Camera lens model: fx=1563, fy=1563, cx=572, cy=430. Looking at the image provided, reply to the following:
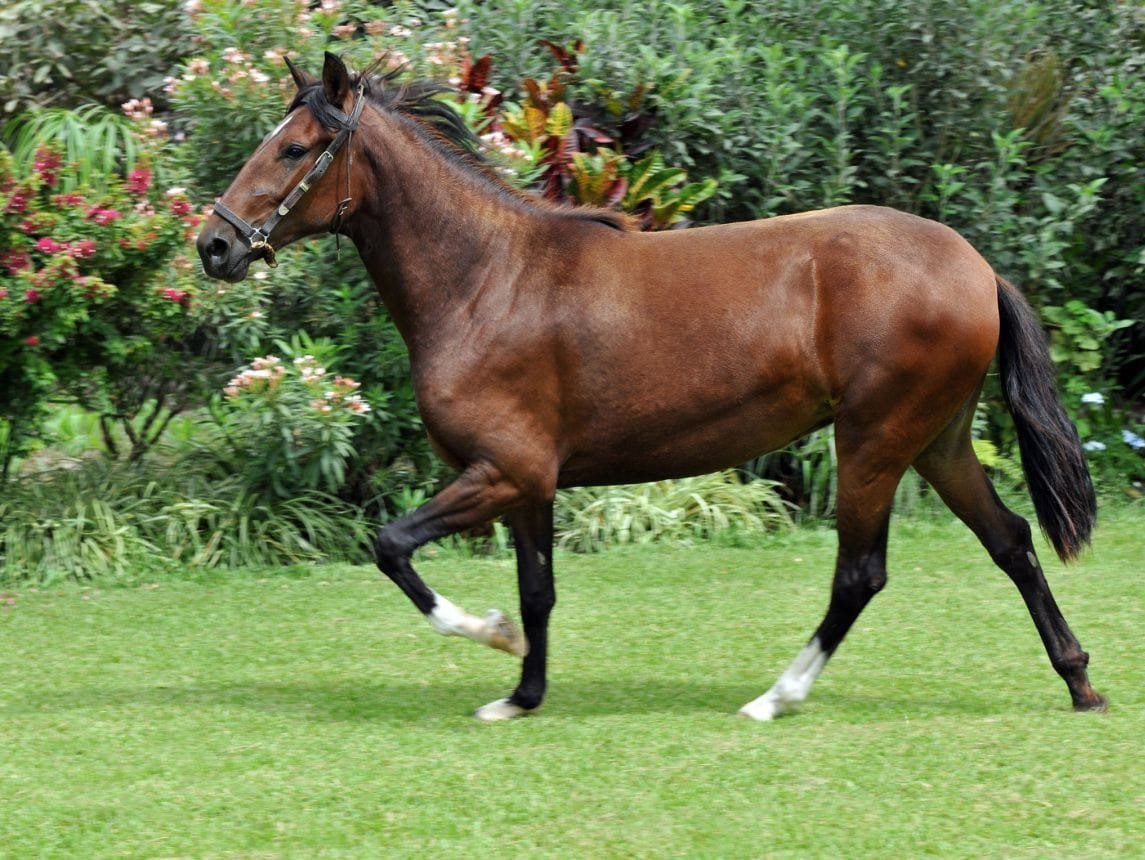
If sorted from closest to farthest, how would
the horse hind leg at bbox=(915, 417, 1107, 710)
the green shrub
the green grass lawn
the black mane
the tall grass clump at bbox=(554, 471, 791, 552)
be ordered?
1. the green grass lawn
2. the horse hind leg at bbox=(915, 417, 1107, 710)
3. the black mane
4. the tall grass clump at bbox=(554, 471, 791, 552)
5. the green shrub

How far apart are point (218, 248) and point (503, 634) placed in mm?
1681

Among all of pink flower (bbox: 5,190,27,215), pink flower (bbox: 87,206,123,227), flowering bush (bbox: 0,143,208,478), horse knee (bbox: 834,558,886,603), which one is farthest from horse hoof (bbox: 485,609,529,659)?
pink flower (bbox: 5,190,27,215)

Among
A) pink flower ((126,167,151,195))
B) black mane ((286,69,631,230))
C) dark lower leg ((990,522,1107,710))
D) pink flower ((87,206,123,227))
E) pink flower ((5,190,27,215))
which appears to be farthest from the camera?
pink flower ((126,167,151,195))

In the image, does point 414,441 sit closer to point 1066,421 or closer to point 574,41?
point 574,41

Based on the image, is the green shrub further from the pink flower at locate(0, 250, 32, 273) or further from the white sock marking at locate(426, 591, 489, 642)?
the white sock marking at locate(426, 591, 489, 642)

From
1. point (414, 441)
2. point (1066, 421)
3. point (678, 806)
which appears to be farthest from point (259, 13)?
point (678, 806)

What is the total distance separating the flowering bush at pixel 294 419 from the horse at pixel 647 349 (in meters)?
2.29

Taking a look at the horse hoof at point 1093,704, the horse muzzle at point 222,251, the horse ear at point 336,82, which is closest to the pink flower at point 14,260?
the horse muzzle at point 222,251

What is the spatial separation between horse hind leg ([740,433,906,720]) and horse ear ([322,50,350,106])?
83.7 inches

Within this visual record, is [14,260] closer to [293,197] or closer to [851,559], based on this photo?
[293,197]

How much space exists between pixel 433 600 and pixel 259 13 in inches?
183

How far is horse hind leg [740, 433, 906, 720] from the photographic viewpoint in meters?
5.45

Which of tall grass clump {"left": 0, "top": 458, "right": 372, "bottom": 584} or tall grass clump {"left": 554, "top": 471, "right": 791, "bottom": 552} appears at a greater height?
tall grass clump {"left": 0, "top": 458, "right": 372, "bottom": 584}

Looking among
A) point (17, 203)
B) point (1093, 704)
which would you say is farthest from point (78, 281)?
point (1093, 704)
